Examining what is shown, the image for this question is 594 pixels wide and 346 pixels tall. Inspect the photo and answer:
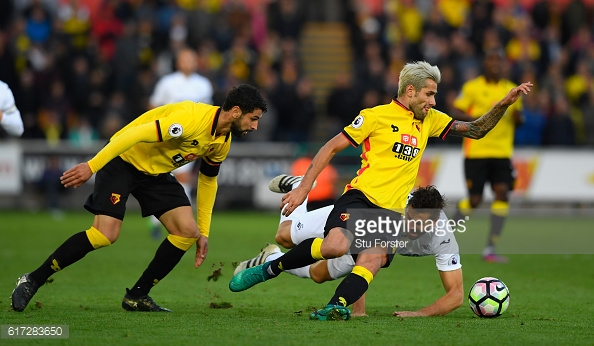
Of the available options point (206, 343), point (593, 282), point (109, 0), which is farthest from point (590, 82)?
point (206, 343)

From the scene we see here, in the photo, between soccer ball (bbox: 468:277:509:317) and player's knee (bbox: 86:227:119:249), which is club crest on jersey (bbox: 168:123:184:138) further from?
soccer ball (bbox: 468:277:509:317)

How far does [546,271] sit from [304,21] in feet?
44.0

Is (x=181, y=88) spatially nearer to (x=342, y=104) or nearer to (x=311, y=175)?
(x=311, y=175)

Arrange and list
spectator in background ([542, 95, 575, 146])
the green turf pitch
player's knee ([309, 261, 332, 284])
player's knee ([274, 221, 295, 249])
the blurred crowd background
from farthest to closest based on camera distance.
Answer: spectator in background ([542, 95, 575, 146])
the blurred crowd background
player's knee ([274, 221, 295, 249])
player's knee ([309, 261, 332, 284])
the green turf pitch

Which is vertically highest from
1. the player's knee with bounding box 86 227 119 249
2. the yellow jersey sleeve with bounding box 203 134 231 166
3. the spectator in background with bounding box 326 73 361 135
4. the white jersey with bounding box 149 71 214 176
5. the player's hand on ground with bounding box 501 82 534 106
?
the spectator in background with bounding box 326 73 361 135

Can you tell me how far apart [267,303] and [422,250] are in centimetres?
152

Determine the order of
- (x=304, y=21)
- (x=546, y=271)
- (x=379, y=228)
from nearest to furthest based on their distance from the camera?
(x=379, y=228) → (x=546, y=271) → (x=304, y=21)

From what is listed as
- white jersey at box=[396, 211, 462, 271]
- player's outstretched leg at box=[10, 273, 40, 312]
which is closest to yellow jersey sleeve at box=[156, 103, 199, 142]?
player's outstretched leg at box=[10, 273, 40, 312]

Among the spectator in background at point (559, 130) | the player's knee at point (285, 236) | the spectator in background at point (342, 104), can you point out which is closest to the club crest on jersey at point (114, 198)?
the player's knee at point (285, 236)

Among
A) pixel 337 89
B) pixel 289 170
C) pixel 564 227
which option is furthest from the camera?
pixel 337 89

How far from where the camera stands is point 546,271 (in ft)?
37.4

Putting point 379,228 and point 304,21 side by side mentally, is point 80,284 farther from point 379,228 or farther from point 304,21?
point 304,21

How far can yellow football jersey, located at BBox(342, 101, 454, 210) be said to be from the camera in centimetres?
763

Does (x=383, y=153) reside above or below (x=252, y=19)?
below
